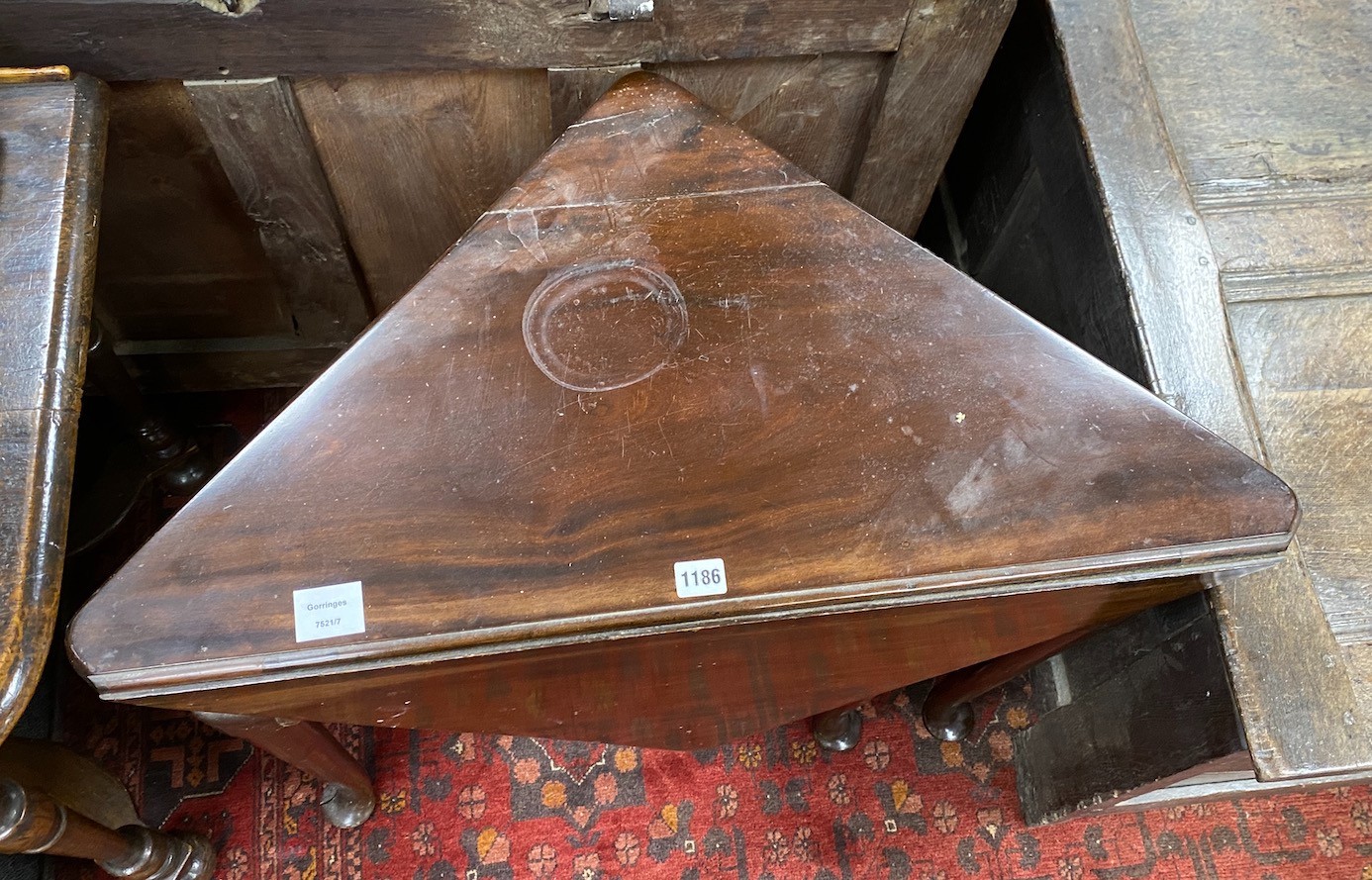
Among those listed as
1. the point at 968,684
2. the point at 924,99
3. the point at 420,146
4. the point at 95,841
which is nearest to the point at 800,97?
the point at 924,99

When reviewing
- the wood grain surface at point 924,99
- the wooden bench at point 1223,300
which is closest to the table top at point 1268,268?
the wooden bench at point 1223,300

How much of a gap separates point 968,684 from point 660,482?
705mm

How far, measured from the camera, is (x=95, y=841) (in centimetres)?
109

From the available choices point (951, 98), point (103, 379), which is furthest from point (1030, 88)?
point (103, 379)

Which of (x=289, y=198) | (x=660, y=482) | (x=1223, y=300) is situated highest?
(x=289, y=198)

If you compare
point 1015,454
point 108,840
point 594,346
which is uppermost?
point 594,346

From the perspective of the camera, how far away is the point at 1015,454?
0.73 meters

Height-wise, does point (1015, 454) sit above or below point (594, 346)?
below

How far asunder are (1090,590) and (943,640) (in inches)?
5.7

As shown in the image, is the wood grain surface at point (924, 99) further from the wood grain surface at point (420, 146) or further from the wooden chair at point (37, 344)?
the wooden chair at point (37, 344)

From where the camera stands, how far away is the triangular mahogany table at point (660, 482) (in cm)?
67

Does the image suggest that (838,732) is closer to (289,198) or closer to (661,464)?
(661,464)

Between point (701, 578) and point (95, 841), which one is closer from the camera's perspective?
point (701, 578)

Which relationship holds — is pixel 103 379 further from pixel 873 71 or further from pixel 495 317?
pixel 873 71
